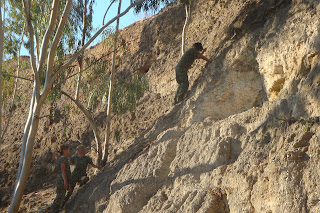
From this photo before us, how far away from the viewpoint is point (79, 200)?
10.2 metres

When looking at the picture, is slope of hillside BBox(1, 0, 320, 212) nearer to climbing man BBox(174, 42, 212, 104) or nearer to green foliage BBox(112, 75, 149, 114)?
climbing man BBox(174, 42, 212, 104)

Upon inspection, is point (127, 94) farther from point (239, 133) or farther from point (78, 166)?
point (239, 133)

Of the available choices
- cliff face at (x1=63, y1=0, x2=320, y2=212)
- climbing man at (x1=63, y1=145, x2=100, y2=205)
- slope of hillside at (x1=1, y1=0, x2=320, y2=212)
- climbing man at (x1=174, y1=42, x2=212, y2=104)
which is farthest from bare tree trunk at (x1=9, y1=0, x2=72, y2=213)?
climbing man at (x1=174, y1=42, x2=212, y2=104)

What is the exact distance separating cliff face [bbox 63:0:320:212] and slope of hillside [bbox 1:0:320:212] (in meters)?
0.02

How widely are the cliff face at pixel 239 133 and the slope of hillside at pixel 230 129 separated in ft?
0.06

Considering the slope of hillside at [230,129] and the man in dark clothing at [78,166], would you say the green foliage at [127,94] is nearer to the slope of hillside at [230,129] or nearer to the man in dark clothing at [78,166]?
the slope of hillside at [230,129]

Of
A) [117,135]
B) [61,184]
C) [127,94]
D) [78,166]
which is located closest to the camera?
[61,184]

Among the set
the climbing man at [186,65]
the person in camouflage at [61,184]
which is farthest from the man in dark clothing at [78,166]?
the climbing man at [186,65]

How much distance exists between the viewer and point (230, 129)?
796cm

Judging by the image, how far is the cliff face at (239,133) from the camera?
6.12 metres

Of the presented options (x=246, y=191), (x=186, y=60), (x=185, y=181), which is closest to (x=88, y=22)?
(x=186, y=60)

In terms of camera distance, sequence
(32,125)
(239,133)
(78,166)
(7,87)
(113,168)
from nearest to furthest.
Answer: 1. (239,133)
2. (78,166)
3. (113,168)
4. (32,125)
5. (7,87)

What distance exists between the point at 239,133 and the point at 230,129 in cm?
20

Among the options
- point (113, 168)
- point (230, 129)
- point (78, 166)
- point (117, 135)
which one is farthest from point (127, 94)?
point (230, 129)
